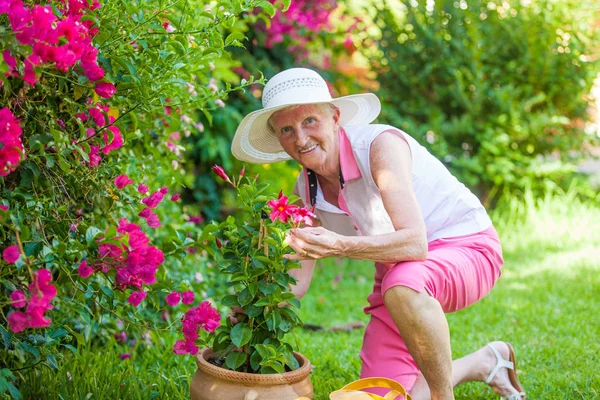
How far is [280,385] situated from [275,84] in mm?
1054

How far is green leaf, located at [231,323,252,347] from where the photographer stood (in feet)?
6.66

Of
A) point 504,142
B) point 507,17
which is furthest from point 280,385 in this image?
point 507,17

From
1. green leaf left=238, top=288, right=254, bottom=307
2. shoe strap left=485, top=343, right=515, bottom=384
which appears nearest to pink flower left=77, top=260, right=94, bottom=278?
green leaf left=238, top=288, right=254, bottom=307

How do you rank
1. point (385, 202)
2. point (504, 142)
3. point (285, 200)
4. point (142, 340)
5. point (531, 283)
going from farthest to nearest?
point (504, 142) < point (531, 283) < point (142, 340) < point (385, 202) < point (285, 200)

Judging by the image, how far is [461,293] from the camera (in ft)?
8.05

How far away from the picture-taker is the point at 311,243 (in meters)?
2.00

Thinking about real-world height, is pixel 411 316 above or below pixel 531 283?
above

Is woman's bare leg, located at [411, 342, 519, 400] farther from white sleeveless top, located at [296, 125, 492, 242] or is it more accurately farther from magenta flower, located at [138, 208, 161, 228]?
magenta flower, located at [138, 208, 161, 228]

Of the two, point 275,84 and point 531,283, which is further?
point 531,283

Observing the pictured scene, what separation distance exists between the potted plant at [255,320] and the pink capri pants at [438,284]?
1.29 feet

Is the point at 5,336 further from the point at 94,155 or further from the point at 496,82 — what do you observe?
the point at 496,82

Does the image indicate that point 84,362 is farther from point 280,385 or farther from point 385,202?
point 385,202

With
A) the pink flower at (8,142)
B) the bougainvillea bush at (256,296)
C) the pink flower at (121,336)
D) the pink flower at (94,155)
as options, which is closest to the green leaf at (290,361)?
the bougainvillea bush at (256,296)

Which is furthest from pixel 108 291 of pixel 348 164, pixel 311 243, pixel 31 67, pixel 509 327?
pixel 509 327
